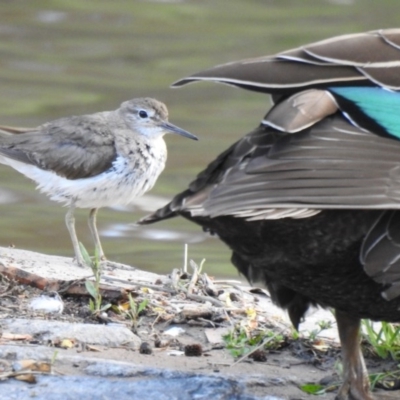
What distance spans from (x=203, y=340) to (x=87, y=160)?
9.47 ft

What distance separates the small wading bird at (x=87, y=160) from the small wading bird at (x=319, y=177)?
3.54m

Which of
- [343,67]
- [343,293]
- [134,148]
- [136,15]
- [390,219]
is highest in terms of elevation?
[343,67]

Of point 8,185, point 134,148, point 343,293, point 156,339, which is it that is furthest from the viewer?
point 8,185

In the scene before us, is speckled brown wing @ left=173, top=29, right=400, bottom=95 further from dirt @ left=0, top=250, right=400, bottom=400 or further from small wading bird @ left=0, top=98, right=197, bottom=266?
small wading bird @ left=0, top=98, right=197, bottom=266

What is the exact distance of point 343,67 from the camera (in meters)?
4.50

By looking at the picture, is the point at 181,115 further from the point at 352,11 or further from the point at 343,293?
the point at 343,293

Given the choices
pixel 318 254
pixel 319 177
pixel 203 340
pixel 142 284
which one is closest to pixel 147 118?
pixel 142 284

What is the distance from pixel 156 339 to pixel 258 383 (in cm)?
65

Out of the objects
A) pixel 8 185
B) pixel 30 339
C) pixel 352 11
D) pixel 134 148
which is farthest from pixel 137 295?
pixel 352 11

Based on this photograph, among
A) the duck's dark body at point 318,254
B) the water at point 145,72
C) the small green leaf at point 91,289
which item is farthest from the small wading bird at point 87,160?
the duck's dark body at point 318,254

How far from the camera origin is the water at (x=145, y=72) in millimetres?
10156

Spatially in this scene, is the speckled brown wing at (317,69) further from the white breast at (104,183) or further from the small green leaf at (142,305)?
the white breast at (104,183)

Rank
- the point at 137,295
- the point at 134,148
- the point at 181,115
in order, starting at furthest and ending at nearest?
the point at 181,115
the point at 134,148
the point at 137,295

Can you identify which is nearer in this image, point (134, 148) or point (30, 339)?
point (30, 339)
